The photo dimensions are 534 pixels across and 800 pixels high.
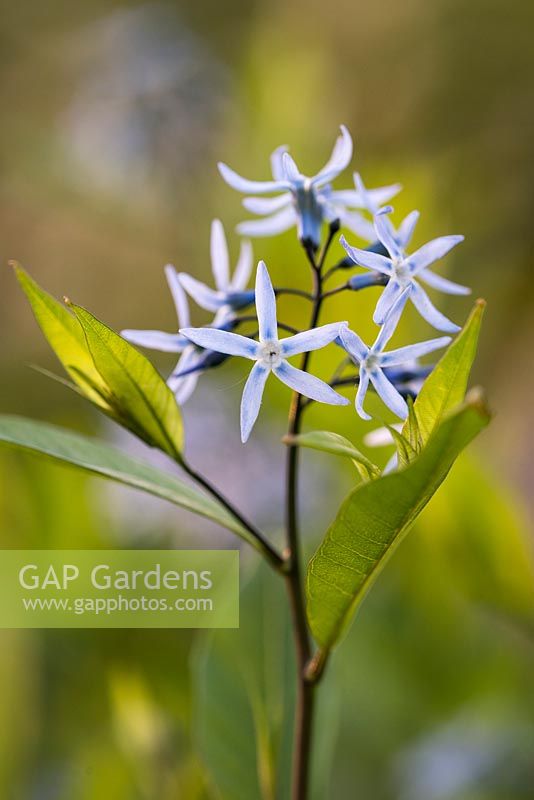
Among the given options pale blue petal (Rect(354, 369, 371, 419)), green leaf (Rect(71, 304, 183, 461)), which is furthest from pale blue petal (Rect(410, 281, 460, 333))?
green leaf (Rect(71, 304, 183, 461))

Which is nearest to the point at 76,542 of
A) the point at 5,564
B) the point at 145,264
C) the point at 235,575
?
the point at 5,564

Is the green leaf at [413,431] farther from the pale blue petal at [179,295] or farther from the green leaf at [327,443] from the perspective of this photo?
the pale blue petal at [179,295]

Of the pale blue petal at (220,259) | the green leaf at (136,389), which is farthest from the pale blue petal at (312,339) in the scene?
the pale blue petal at (220,259)

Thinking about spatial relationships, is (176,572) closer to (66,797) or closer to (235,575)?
(235,575)

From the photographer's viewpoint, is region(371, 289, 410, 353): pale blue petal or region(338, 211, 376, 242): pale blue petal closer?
region(371, 289, 410, 353): pale blue petal

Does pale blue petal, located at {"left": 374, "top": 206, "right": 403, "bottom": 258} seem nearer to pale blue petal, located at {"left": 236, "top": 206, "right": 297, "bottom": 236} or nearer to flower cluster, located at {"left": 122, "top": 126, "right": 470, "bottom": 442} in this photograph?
flower cluster, located at {"left": 122, "top": 126, "right": 470, "bottom": 442}
